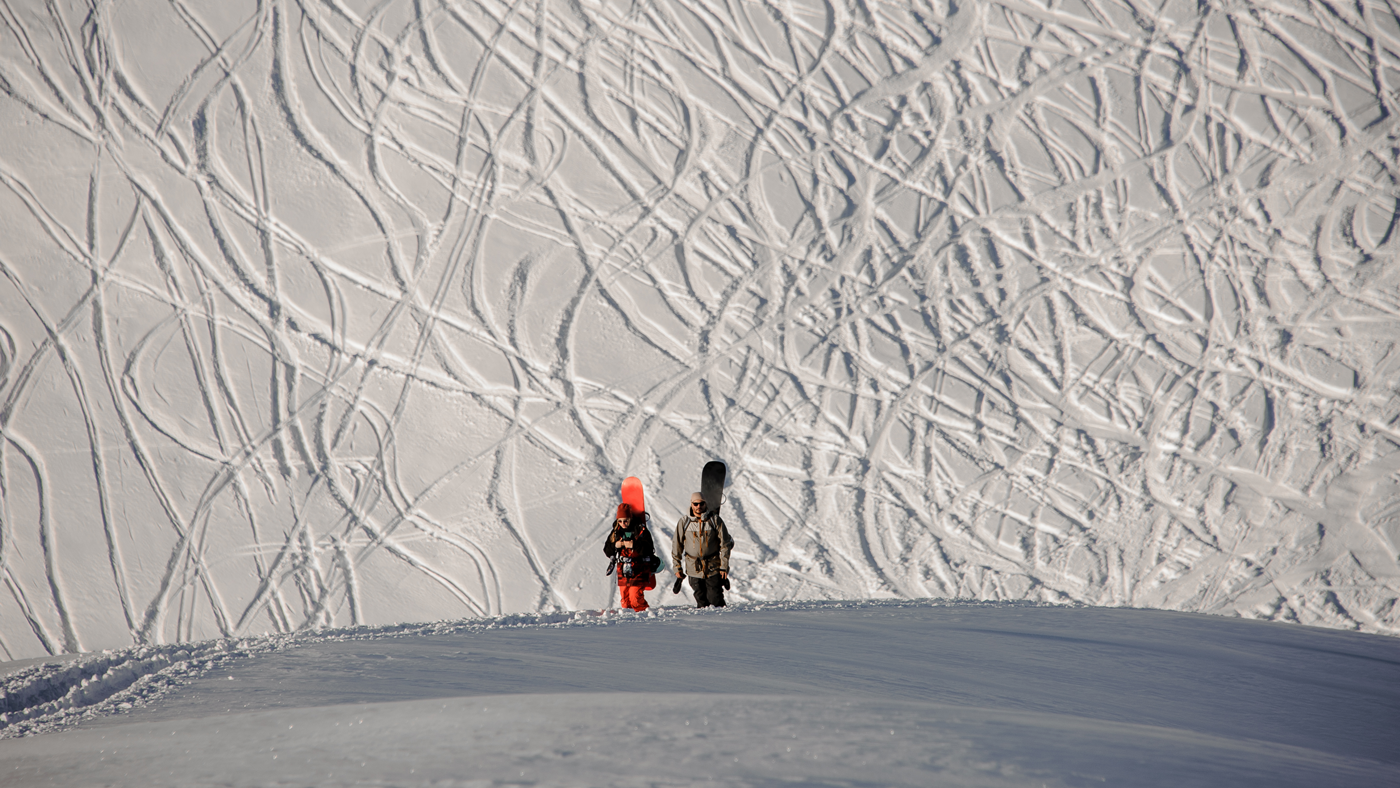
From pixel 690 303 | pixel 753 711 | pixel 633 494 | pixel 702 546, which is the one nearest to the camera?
pixel 753 711

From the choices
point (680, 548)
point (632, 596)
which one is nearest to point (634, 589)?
point (632, 596)

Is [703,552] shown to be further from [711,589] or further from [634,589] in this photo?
[634,589]

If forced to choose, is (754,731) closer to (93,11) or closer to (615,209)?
(615,209)

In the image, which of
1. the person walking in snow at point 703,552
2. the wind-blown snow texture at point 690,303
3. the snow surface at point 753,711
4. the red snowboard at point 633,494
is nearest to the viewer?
the snow surface at point 753,711

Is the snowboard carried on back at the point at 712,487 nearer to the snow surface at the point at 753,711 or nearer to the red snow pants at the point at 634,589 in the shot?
the red snow pants at the point at 634,589

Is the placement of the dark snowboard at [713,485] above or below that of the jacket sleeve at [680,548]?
above

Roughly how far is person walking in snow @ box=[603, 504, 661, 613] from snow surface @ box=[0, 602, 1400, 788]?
2.53 feet

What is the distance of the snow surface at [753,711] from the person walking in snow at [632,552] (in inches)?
30.4

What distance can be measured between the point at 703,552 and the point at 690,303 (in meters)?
3.06

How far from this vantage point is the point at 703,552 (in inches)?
147

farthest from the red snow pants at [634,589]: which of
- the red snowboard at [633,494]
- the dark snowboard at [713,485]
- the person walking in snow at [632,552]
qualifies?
the dark snowboard at [713,485]

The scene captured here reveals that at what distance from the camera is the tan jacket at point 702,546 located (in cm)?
371

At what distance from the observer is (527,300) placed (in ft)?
21.2

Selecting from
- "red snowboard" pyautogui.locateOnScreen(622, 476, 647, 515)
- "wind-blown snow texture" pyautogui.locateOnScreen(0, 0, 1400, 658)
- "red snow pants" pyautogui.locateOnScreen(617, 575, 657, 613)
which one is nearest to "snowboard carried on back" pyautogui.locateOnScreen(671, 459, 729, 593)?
"red snow pants" pyautogui.locateOnScreen(617, 575, 657, 613)
